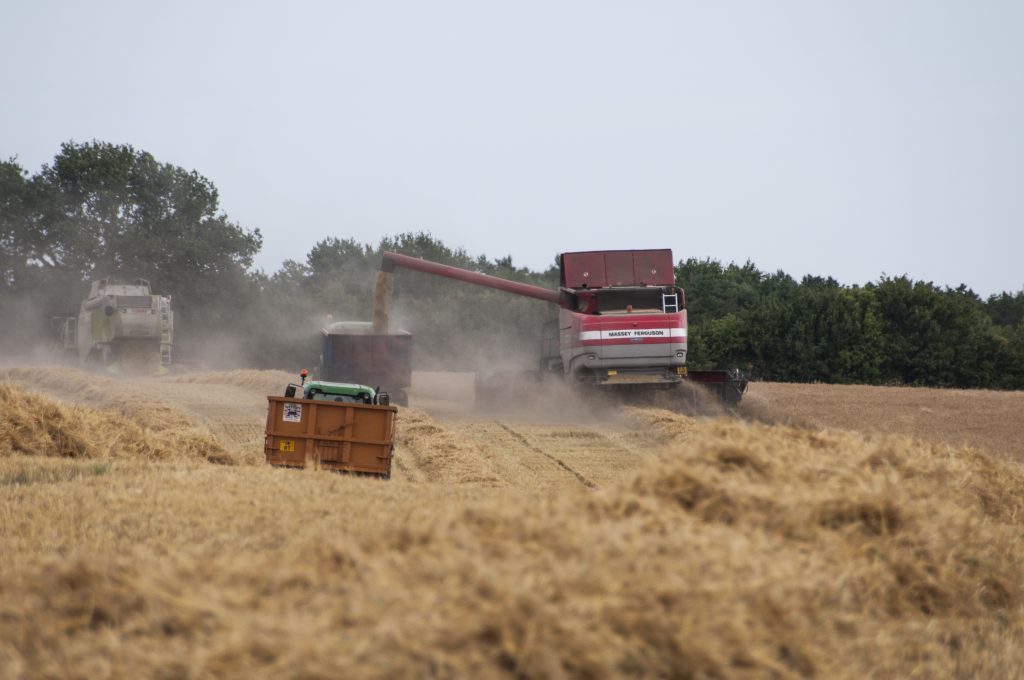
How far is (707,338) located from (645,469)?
43.8 metres

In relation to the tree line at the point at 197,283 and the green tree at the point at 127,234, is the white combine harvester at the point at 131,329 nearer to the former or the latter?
the tree line at the point at 197,283

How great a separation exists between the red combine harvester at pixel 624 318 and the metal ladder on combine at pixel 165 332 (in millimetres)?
19752

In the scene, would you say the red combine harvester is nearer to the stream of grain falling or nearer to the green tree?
the stream of grain falling

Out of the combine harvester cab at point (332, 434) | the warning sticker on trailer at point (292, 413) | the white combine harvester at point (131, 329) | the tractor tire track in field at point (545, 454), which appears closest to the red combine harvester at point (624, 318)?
the tractor tire track in field at point (545, 454)

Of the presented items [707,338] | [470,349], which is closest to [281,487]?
[707,338]

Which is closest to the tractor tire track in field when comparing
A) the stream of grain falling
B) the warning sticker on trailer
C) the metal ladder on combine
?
the warning sticker on trailer

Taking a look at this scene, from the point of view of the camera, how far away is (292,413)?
522 inches

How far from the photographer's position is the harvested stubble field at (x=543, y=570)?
3.65 m

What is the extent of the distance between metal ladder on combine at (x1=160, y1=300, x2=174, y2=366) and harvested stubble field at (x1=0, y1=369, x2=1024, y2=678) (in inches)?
1146

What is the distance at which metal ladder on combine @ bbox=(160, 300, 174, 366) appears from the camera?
38.2 m

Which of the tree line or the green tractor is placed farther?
the tree line

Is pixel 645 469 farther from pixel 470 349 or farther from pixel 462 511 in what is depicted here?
pixel 470 349

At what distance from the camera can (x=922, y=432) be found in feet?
71.8

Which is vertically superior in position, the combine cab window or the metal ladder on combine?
the combine cab window
